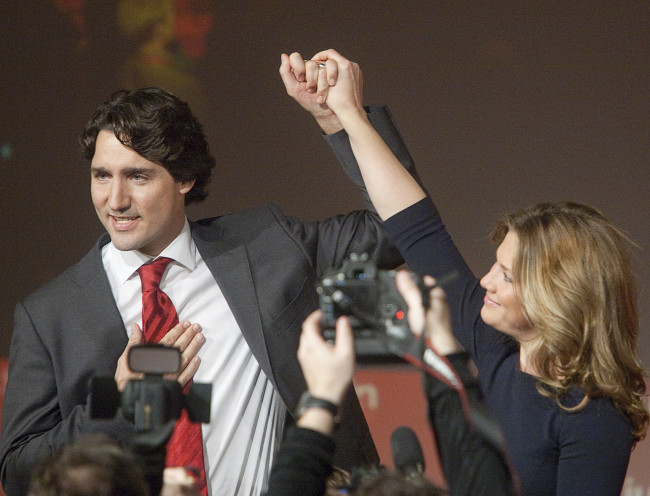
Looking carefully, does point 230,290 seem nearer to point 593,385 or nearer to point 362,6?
point 593,385

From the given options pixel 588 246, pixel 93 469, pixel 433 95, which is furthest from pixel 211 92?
pixel 93 469

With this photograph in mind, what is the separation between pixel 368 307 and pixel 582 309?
52 centimetres

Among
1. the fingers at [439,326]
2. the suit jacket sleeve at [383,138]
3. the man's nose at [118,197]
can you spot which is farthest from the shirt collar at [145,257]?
the fingers at [439,326]

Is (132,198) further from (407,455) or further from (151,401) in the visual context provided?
(407,455)

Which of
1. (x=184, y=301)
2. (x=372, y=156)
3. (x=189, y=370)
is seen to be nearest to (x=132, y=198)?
(x=184, y=301)

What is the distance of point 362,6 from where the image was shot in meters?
2.92

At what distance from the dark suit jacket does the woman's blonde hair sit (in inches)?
16.9

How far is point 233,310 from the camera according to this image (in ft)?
5.83

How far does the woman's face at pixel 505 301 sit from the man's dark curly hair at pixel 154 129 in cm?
72

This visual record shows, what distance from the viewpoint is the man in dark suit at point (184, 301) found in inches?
67.0

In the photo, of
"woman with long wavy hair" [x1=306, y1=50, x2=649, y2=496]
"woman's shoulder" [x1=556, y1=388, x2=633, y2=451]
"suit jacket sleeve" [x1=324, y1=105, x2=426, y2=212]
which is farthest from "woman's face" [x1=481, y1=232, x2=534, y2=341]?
"suit jacket sleeve" [x1=324, y1=105, x2=426, y2=212]

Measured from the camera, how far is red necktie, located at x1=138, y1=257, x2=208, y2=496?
169 centimetres

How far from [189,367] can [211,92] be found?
1495mm

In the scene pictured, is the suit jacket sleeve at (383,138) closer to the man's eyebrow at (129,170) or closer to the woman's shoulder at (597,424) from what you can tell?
the man's eyebrow at (129,170)
